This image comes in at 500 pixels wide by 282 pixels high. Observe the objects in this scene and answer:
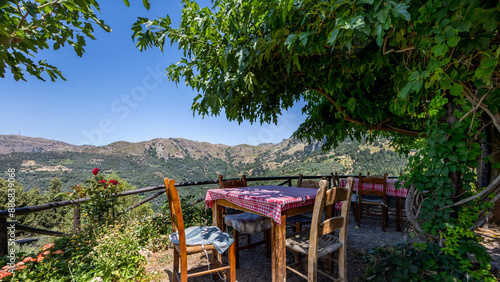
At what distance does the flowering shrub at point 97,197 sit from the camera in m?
2.90

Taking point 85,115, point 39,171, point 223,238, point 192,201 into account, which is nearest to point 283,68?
point 223,238

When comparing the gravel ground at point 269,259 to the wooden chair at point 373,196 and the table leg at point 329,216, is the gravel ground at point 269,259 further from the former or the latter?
the wooden chair at point 373,196

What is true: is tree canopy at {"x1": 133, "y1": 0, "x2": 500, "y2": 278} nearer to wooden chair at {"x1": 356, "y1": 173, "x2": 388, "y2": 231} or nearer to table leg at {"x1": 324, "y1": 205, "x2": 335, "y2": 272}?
table leg at {"x1": 324, "y1": 205, "x2": 335, "y2": 272}

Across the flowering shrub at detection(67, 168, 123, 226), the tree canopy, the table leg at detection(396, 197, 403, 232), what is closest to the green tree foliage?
the tree canopy

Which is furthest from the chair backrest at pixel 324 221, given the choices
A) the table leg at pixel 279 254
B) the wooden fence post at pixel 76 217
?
the wooden fence post at pixel 76 217

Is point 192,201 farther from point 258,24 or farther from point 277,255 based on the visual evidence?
point 258,24

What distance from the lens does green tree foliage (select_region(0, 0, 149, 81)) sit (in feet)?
4.56

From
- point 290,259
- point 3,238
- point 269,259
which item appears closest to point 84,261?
point 3,238

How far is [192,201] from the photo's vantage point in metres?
→ 4.03

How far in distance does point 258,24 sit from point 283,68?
78 centimetres

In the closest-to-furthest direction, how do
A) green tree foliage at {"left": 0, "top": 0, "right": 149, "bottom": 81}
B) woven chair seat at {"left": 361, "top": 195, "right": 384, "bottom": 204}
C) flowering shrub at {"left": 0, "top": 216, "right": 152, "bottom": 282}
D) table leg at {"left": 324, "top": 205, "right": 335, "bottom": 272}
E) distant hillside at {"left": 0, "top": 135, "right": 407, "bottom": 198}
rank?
green tree foliage at {"left": 0, "top": 0, "right": 149, "bottom": 81}, flowering shrub at {"left": 0, "top": 216, "right": 152, "bottom": 282}, table leg at {"left": 324, "top": 205, "right": 335, "bottom": 272}, woven chair seat at {"left": 361, "top": 195, "right": 384, "bottom": 204}, distant hillside at {"left": 0, "top": 135, "right": 407, "bottom": 198}

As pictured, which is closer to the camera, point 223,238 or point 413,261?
point 413,261

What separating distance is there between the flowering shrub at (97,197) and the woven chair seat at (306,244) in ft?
8.60

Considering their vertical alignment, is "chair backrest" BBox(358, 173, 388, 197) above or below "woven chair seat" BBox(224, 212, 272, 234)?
above
